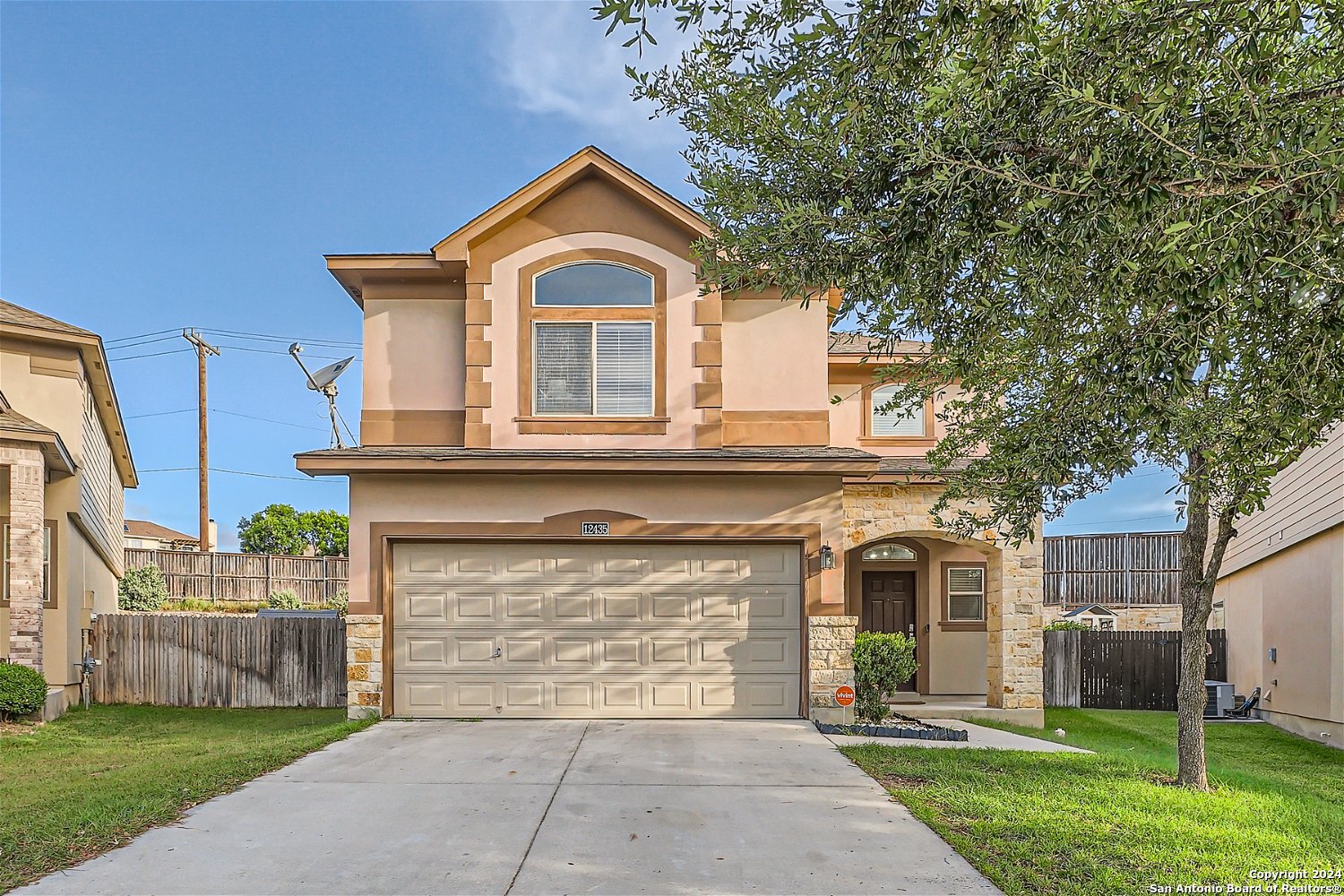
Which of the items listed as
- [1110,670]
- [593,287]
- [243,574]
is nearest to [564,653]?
[593,287]

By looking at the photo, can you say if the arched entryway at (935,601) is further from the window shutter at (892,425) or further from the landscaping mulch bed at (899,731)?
the landscaping mulch bed at (899,731)

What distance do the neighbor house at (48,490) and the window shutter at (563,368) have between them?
677 cm

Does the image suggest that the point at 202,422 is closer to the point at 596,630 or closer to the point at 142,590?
the point at 142,590

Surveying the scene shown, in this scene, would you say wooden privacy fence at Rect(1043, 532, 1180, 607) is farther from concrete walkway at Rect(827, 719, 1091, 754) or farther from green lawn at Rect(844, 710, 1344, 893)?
concrete walkway at Rect(827, 719, 1091, 754)

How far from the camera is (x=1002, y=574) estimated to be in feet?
45.1

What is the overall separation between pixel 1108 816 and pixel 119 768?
872 cm

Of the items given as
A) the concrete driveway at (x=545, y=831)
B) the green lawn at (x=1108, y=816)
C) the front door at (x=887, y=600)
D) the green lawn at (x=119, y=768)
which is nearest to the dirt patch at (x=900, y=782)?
the green lawn at (x=1108, y=816)

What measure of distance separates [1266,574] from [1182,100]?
15.3m

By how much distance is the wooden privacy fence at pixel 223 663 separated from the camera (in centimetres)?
1508

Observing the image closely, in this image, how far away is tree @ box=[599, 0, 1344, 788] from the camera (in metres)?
4.46

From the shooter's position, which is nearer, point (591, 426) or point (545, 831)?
point (545, 831)

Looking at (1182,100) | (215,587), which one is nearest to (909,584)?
(1182,100)

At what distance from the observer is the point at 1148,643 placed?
1797 cm

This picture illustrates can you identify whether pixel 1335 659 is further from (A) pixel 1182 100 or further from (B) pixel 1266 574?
(A) pixel 1182 100
